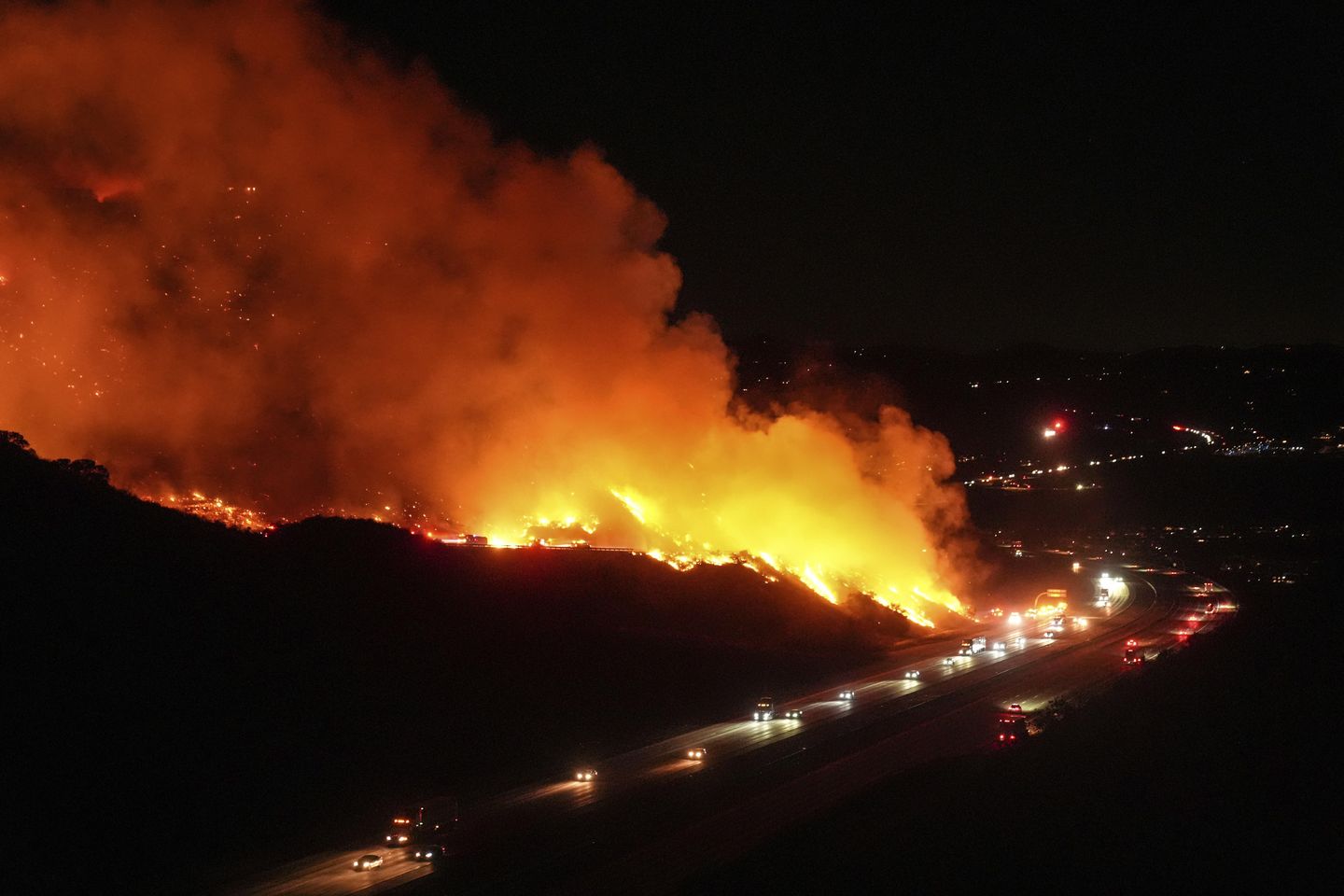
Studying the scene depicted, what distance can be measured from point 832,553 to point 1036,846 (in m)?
41.6

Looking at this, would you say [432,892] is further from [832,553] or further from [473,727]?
[832,553]

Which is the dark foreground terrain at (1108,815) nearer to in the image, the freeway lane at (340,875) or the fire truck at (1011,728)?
the fire truck at (1011,728)

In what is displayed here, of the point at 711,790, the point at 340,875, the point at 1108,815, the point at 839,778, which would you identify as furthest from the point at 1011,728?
the point at 340,875

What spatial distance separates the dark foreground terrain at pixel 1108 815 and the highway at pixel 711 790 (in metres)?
1.66

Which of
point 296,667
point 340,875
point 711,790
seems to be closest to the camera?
point 340,875

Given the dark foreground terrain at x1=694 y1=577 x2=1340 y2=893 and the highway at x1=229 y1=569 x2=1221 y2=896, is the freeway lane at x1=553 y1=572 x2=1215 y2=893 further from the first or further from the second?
the dark foreground terrain at x1=694 y1=577 x2=1340 y2=893

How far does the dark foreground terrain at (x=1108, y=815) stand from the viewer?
1831 centimetres

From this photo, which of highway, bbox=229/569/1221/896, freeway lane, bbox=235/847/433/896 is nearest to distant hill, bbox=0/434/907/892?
freeway lane, bbox=235/847/433/896

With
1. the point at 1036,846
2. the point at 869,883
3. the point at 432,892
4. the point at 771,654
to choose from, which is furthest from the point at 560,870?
the point at 771,654

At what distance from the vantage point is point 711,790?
84.9 feet

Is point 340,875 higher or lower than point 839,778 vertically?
lower

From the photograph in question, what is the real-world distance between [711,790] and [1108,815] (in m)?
8.93

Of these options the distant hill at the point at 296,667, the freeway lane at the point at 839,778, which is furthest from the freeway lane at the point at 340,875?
the freeway lane at the point at 839,778

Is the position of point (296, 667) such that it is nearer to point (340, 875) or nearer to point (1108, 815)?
point (340, 875)
